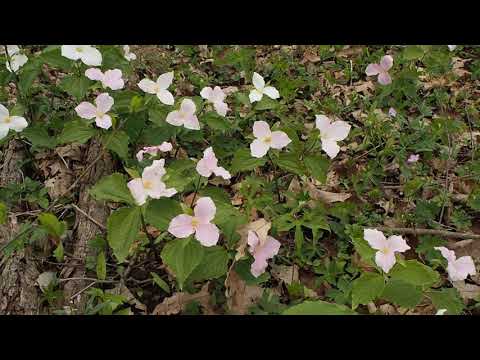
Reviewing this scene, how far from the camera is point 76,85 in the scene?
2303 mm

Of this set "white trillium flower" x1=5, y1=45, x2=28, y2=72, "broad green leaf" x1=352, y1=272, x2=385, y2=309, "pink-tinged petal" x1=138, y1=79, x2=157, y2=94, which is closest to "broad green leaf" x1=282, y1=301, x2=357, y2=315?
"broad green leaf" x1=352, y1=272, x2=385, y2=309

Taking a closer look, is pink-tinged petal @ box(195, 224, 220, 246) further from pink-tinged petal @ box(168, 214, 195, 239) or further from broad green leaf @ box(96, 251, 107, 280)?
broad green leaf @ box(96, 251, 107, 280)

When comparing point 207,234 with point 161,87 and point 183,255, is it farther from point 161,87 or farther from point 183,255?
point 161,87

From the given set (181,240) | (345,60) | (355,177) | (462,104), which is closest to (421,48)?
(462,104)

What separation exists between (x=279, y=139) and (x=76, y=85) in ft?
3.36

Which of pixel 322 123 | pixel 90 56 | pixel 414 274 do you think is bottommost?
pixel 414 274

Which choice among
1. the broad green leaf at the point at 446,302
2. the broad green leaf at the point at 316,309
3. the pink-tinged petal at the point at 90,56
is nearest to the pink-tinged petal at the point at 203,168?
the broad green leaf at the point at 316,309

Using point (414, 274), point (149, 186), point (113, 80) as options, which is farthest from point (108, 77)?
point (414, 274)

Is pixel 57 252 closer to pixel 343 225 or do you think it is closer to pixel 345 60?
pixel 343 225

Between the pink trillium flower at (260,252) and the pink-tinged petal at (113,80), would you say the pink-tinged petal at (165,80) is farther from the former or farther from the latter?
the pink trillium flower at (260,252)

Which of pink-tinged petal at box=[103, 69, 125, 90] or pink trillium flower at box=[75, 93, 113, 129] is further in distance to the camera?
pink-tinged petal at box=[103, 69, 125, 90]

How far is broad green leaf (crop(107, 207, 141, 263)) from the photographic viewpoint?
5.39 feet

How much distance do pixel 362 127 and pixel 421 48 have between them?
0.59 m

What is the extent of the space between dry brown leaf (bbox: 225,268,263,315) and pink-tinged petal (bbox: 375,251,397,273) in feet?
1.87
